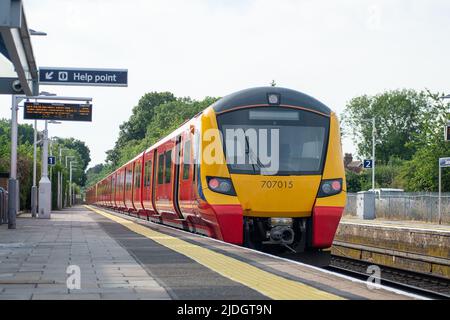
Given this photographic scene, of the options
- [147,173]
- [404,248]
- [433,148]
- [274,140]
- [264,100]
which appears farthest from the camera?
[433,148]

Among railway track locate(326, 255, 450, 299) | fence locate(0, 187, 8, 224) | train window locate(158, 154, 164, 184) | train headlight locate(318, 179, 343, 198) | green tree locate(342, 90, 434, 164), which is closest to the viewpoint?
railway track locate(326, 255, 450, 299)

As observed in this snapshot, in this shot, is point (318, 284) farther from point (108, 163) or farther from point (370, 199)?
point (108, 163)

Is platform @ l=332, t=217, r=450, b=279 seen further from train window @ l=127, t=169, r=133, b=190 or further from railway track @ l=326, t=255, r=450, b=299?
train window @ l=127, t=169, r=133, b=190

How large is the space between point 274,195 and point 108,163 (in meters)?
118

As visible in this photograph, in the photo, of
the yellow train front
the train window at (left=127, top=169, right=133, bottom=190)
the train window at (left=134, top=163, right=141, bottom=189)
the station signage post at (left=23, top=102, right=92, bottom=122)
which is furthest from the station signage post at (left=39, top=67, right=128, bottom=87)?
the yellow train front

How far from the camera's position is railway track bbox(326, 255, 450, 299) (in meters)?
12.2

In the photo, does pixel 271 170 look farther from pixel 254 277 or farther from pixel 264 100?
pixel 254 277

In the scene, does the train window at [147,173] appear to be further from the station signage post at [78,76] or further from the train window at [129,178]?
the train window at [129,178]

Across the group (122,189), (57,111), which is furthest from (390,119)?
(57,111)

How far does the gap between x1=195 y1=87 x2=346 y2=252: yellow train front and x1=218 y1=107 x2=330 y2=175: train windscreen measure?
0.06ft

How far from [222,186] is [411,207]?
79.1 feet

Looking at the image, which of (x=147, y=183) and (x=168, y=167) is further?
(x=147, y=183)

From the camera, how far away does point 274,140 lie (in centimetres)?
1362

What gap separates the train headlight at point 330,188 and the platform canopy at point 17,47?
557 centimetres
